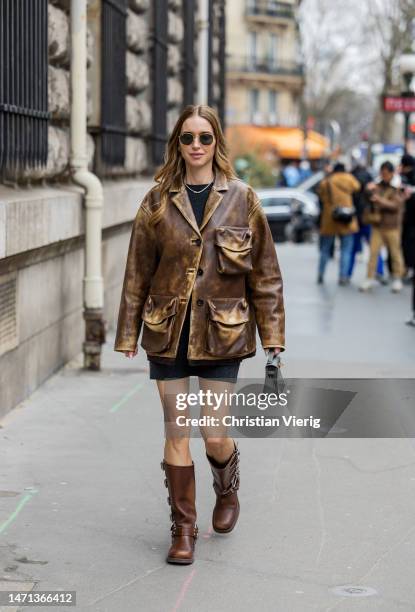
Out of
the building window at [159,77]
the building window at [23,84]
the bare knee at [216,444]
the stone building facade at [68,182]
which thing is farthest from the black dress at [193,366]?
the building window at [159,77]

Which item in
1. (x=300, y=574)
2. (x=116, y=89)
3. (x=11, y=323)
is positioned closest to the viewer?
(x=300, y=574)

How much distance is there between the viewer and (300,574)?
5.42 metres

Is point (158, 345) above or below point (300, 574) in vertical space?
above

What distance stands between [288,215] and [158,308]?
29168 mm

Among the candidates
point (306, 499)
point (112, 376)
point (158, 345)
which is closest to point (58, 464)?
point (306, 499)

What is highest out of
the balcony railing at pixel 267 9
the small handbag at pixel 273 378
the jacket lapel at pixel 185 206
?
the balcony railing at pixel 267 9

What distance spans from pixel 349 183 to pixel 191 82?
2.65 meters

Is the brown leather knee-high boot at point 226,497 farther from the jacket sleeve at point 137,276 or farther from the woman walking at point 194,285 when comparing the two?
the jacket sleeve at point 137,276

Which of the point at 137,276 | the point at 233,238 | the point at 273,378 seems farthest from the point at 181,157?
the point at 273,378

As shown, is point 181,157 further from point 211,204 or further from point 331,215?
point 331,215

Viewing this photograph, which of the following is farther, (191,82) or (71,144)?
(191,82)

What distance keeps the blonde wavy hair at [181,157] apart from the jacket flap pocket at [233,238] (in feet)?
0.81

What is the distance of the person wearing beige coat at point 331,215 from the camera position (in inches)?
755

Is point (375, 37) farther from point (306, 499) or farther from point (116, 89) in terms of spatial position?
point (306, 499)
